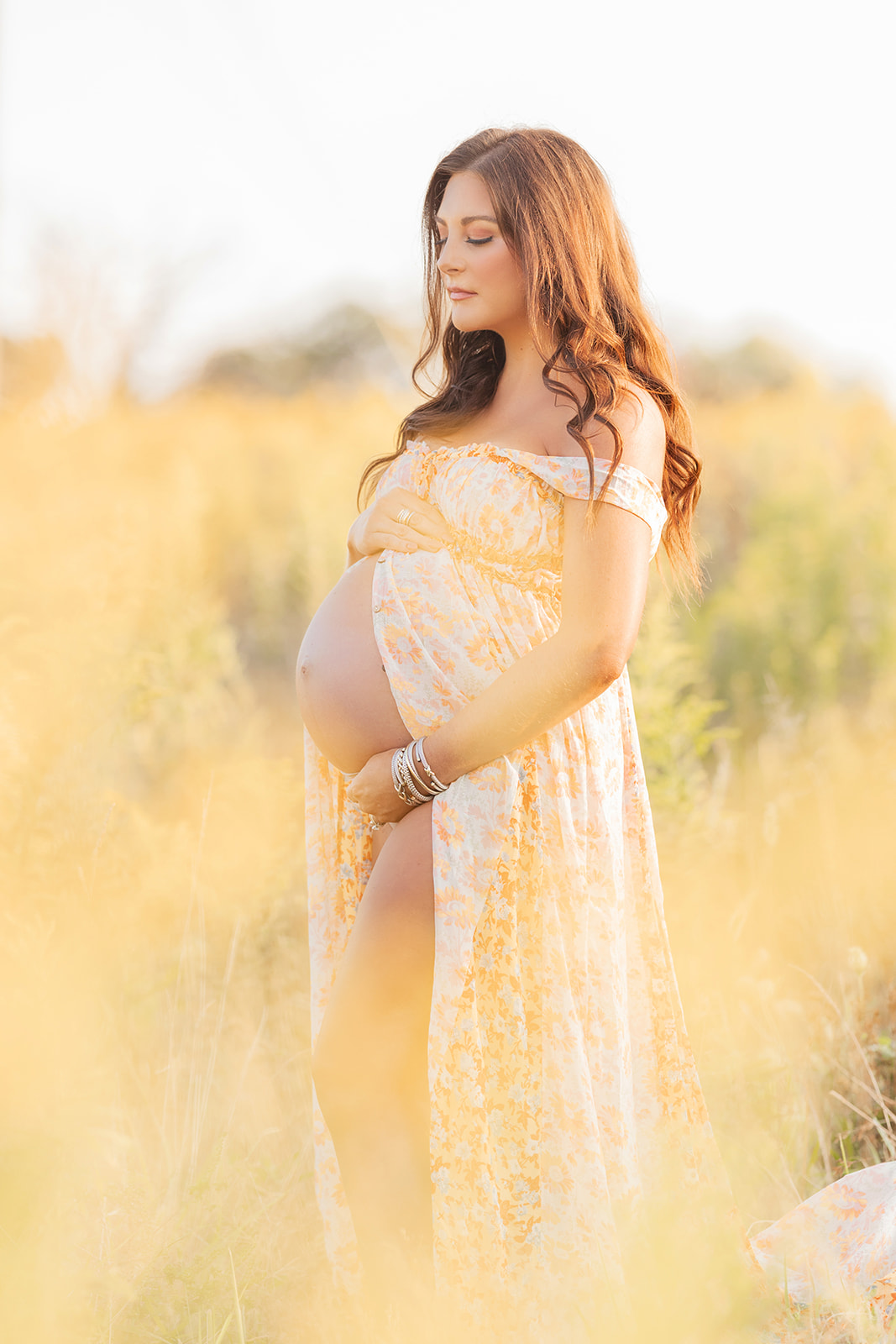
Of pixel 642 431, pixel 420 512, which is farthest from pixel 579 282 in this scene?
pixel 420 512

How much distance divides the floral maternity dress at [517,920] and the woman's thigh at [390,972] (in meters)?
0.06

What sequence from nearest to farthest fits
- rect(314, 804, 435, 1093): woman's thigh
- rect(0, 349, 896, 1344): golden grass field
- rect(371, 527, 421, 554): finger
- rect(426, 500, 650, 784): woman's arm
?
rect(426, 500, 650, 784): woman's arm, rect(314, 804, 435, 1093): woman's thigh, rect(371, 527, 421, 554): finger, rect(0, 349, 896, 1344): golden grass field

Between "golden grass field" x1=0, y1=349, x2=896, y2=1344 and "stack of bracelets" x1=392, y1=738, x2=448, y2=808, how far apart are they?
0.64 m

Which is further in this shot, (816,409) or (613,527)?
(816,409)

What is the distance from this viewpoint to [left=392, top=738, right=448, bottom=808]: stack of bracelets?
1664mm

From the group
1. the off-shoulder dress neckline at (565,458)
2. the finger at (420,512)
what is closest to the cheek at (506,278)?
the off-shoulder dress neckline at (565,458)

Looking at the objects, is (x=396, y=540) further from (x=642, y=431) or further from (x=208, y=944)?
(x=208, y=944)

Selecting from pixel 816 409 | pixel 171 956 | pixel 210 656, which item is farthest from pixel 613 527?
pixel 816 409

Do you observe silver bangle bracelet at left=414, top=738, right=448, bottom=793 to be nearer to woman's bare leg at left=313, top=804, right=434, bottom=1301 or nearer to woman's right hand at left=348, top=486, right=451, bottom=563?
woman's bare leg at left=313, top=804, right=434, bottom=1301

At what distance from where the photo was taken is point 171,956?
8.58ft

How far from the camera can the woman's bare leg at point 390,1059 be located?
169 centimetres

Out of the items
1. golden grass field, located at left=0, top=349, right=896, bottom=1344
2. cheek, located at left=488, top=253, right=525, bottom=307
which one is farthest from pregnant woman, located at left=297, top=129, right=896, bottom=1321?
golden grass field, located at left=0, top=349, right=896, bottom=1344

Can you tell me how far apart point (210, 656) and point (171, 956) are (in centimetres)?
175

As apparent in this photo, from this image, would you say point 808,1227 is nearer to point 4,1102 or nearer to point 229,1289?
point 229,1289
